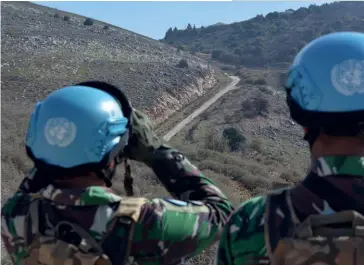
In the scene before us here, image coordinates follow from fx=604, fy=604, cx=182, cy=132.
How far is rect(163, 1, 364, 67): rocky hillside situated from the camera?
A: 7288 centimetres

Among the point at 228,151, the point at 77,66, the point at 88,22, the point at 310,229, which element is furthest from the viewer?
the point at 88,22

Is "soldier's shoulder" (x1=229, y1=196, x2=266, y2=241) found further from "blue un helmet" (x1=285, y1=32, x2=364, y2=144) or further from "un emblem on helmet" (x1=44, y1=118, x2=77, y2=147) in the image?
"un emblem on helmet" (x1=44, y1=118, x2=77, y2=147)

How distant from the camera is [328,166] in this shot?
2100 mm

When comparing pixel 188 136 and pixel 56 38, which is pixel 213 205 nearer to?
pixel 188 136

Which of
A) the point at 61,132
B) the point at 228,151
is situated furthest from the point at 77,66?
the point at 61,132

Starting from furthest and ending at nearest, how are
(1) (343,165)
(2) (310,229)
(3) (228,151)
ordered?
(3) (228,151), (1) (343,165), (2) (310,229)

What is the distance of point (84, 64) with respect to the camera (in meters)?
37.1

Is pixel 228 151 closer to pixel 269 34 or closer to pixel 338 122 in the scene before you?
pixel 338 122

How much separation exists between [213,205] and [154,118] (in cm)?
2763

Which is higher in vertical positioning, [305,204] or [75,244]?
[305,204]

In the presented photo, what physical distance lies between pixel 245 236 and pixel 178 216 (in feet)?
1.08

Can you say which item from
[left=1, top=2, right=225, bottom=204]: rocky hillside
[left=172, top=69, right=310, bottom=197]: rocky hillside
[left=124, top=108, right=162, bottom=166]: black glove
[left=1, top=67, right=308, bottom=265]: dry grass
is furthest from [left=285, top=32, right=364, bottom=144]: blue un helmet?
[left=1, top=2, right=225, bottom=204]: rocky hillside

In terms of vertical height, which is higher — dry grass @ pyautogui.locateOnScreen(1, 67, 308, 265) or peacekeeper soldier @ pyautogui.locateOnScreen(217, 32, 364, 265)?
peacekeeper soldier @ pyautogui.locateOnScreen(217, 32, 364, 265)

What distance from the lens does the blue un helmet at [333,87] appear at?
2113 millimetres
